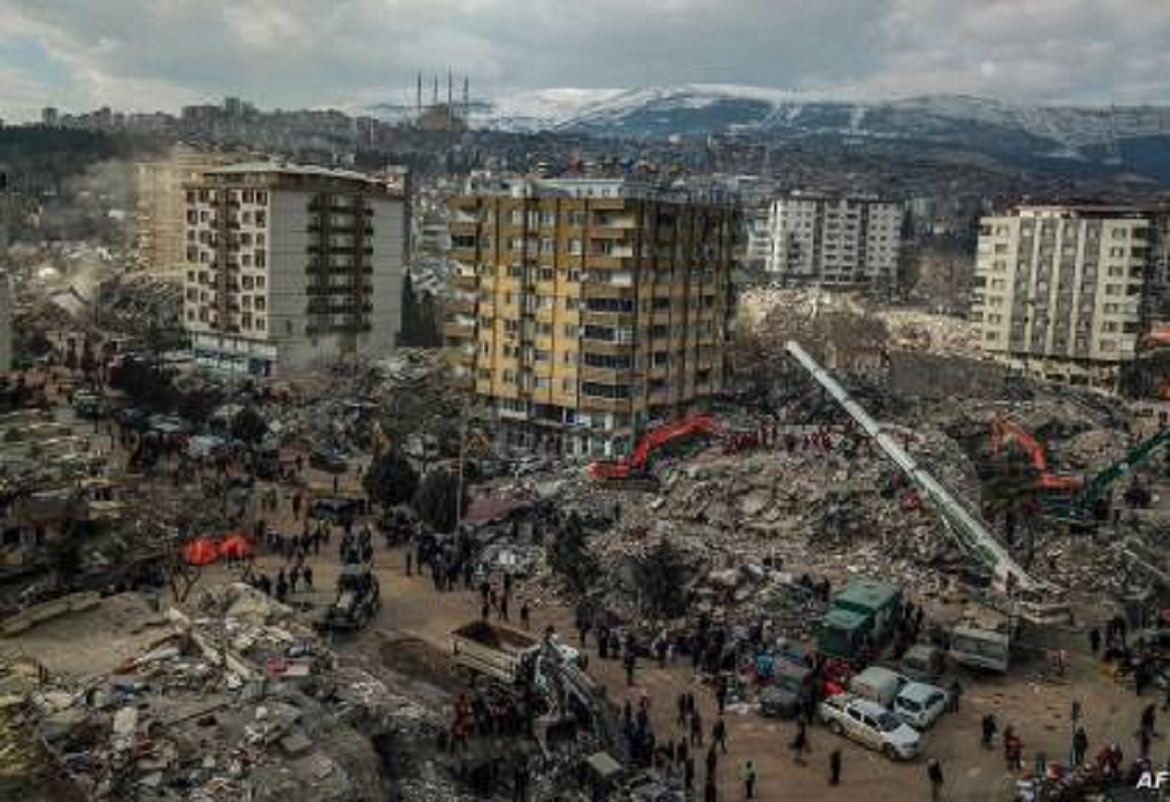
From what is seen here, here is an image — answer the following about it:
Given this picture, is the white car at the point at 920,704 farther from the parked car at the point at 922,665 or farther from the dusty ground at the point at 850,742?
the parked car at the point at 922,665

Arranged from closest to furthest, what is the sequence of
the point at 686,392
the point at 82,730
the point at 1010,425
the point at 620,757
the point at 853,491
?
the point at 82,730, the point at 620,757, the point at 853,491, the point at 1010,425, the point at 686,392

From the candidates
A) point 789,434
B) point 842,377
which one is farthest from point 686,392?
point 842,377

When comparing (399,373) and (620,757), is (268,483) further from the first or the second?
(620,757)

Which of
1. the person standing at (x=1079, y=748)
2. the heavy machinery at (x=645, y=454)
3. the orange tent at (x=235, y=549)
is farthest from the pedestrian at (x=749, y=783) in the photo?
the heavy machinery at (x=645, y=454)

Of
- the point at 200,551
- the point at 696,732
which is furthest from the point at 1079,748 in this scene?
the point at 200,551

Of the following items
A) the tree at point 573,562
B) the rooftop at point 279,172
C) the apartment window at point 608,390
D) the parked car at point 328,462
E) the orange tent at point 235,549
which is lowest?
the parked car at point 328,462

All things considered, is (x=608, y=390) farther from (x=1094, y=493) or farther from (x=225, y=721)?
(x=225, y=721)
